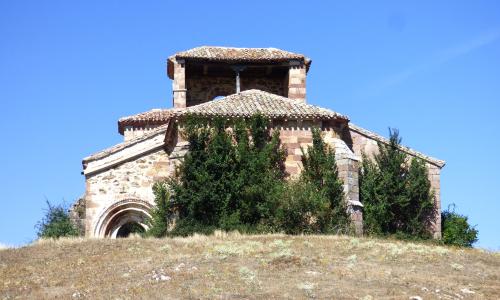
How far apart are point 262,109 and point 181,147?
3350mm

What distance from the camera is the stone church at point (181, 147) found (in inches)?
1191

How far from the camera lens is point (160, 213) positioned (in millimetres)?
28781

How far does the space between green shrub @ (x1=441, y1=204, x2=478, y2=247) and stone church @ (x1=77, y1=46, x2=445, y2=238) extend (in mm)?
630

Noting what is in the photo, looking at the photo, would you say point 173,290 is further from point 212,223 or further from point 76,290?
point 212,223

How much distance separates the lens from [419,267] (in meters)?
20.8

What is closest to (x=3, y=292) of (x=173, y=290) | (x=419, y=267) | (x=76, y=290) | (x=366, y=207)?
(x=76, y=290)

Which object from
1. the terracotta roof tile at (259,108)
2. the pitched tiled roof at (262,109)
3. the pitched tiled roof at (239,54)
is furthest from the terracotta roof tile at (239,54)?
the pitched tiled roof at (262,109)

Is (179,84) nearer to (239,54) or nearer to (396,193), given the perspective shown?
(239,54)

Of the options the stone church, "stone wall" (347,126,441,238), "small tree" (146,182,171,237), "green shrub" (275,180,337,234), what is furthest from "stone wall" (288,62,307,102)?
"small tree" (146,182,171,237)

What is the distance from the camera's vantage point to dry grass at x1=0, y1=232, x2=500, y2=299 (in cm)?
1828

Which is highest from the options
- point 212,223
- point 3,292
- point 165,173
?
point 165,173

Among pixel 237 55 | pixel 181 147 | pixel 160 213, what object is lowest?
pixel 160 213

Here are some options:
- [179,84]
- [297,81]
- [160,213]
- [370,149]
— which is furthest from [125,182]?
[297,81]

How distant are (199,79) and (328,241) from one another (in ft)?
57.4
